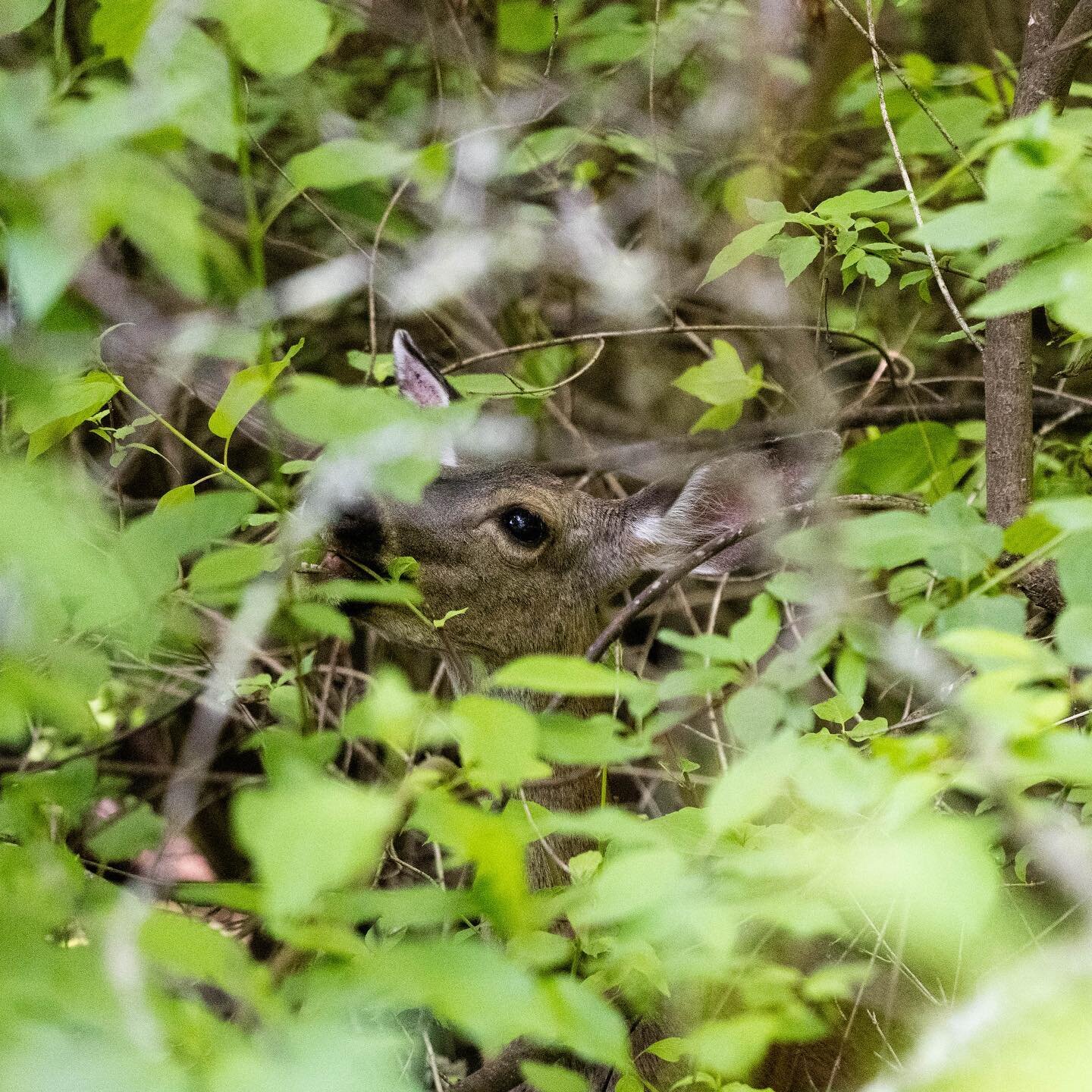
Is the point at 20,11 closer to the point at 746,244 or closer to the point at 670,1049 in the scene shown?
the point at 746,244

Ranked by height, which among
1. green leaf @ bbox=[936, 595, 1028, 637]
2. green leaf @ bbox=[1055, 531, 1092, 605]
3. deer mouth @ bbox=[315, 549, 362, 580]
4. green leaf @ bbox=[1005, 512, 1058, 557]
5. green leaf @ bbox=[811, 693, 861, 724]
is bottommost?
deer mouth @ bbox=[315, 549, 362, 580]

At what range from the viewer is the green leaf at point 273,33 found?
111 cm

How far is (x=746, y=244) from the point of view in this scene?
6.97 ft

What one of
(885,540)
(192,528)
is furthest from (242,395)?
(885,540)

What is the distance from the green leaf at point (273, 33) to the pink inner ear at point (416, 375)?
240 centimetres

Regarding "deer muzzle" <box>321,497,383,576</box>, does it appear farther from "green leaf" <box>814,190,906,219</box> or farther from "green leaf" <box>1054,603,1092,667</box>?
"green leaf" <box>1054,603,1092,667</box>

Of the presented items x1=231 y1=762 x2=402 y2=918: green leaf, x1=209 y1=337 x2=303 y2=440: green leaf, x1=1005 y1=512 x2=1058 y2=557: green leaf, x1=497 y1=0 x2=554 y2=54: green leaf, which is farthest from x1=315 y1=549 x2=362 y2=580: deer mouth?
x1=497 y1=0 x2=554 y2=54: green leaf

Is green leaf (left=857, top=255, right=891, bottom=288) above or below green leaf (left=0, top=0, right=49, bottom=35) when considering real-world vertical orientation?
below

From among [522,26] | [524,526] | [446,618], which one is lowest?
[524,526]

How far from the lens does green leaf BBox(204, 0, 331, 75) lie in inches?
43.6

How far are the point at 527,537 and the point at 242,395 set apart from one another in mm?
1646

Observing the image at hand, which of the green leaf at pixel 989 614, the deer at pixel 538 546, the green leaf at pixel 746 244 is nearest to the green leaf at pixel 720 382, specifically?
the deer at pixel 538 546

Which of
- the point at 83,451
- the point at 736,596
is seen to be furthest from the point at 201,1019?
the point at 736,596

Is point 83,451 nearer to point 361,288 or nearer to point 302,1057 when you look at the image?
point 361,288
